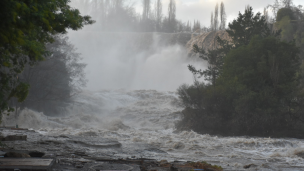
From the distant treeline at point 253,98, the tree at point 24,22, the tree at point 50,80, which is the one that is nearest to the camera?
the tree at point 24,22

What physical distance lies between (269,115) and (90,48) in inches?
2372

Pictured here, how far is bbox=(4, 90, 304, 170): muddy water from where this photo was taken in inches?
578

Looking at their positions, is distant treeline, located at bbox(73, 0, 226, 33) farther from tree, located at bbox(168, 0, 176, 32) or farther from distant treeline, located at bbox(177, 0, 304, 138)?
distant treeline, located at bbox(177, 0, 304, 138)

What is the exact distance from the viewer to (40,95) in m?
32.7

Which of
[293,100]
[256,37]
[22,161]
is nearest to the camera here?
[22,161]

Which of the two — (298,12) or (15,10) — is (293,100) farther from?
(298,12)

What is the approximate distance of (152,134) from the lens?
2438cm

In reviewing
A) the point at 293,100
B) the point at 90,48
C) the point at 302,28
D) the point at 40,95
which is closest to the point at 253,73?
the point at 293,100

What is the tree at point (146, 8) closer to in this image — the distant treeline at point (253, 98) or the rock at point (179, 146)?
the distant treeline at point (253, 98)

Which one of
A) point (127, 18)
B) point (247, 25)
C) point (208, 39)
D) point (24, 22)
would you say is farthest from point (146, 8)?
point (24, 22)

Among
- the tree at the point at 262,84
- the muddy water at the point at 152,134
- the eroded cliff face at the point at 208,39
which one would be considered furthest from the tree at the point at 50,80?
the eroded cliff face at the point at 208,39

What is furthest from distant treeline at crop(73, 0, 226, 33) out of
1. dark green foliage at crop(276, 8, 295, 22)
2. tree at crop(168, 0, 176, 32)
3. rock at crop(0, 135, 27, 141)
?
rock at crop(0, 135, 27, 141)

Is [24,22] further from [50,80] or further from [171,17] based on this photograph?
[171,17]

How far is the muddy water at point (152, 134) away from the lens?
578 inches
